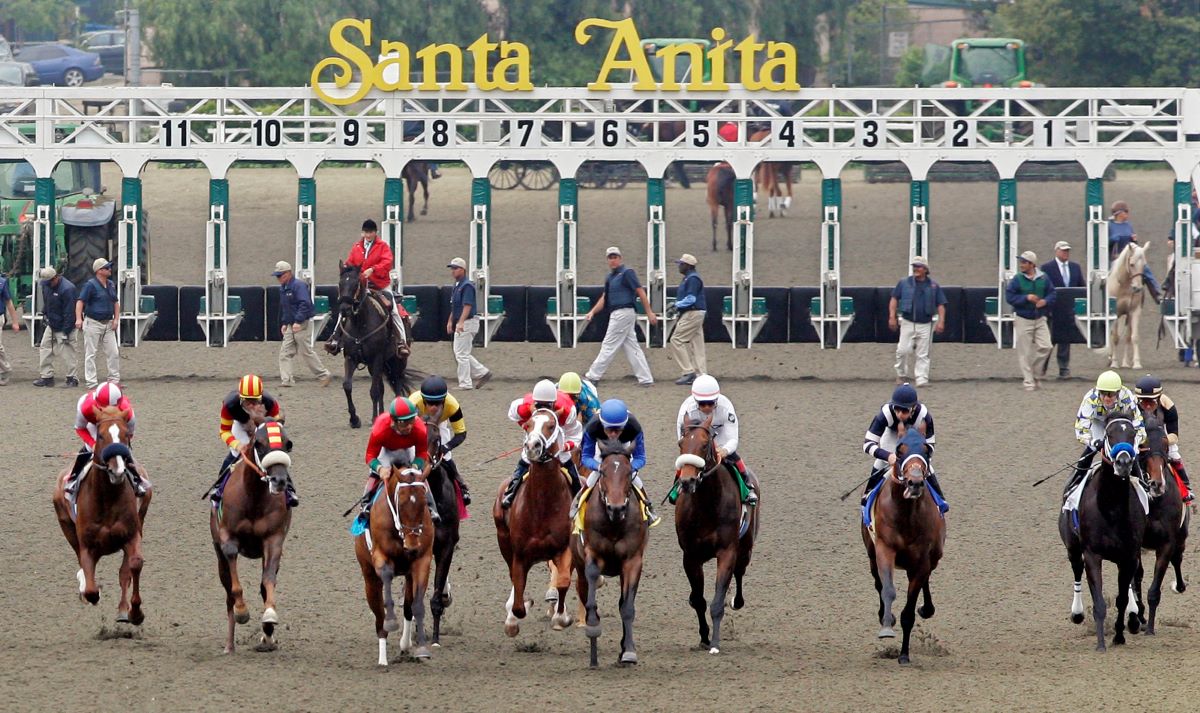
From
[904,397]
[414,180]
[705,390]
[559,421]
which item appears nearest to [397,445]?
[559,421]

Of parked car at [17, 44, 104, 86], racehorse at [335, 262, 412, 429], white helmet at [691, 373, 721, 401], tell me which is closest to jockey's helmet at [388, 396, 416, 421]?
white helmet at [691, 373, 721, 401]

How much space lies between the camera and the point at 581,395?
11648 millimetres

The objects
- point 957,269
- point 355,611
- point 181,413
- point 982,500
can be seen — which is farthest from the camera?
point 957,269

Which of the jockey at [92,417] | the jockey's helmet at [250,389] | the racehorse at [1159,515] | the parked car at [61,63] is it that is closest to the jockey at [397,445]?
the jockey's helmet at [250,389]

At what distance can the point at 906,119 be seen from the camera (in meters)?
20.7

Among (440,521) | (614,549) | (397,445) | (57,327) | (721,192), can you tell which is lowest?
(614,549)

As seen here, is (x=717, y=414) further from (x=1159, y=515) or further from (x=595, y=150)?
(x=595, y=150)

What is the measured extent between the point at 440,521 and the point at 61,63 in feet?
116

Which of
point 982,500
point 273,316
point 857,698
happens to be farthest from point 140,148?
point 857,698

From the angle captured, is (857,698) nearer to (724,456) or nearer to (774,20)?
(724,456)

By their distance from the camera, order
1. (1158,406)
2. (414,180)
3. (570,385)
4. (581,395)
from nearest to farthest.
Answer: (1158,406)
(570,385)
(581,395)
(414,180)

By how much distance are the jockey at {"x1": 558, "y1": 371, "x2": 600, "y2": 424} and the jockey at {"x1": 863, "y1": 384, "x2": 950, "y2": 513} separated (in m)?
1.73

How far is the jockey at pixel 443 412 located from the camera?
10.6 metres

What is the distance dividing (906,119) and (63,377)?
9689 millimetres
